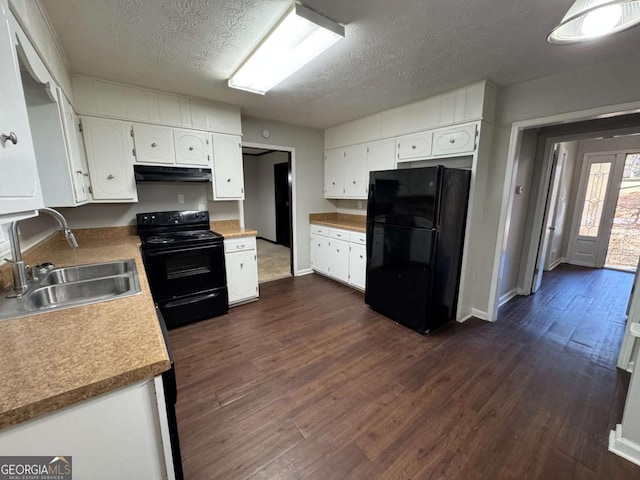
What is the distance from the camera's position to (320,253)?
171 inches

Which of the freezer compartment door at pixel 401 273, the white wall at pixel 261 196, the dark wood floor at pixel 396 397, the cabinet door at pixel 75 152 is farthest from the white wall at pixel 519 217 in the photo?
the white wall at pixel 261 196

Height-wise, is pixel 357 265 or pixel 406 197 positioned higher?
pixel 406 197

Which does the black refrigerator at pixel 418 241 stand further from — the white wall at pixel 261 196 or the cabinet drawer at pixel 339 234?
the white wall at pixel 261 196

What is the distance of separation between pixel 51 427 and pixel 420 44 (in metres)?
2.65

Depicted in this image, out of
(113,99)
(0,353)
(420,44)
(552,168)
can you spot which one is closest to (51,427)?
(0,353)

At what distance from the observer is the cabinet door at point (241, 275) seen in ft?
10.3

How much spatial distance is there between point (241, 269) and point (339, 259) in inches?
58.1

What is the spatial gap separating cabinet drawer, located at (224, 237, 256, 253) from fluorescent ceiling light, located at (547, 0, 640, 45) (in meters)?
2.98

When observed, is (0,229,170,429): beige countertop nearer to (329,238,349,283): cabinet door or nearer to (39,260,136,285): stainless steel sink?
(39,260,136,285): stainless steel sink

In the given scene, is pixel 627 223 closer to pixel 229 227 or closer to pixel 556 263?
pixel 556 263

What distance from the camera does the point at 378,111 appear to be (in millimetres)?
3453

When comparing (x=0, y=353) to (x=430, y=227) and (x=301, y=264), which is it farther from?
(x=301, y=264)

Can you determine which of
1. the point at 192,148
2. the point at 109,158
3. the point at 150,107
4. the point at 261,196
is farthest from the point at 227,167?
the point at 261,196

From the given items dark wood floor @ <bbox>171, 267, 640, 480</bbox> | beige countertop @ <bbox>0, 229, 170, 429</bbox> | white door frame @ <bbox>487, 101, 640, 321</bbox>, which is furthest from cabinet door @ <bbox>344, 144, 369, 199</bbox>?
beige countertop @ <bbox>0, 229, 170, 429</bbox>
